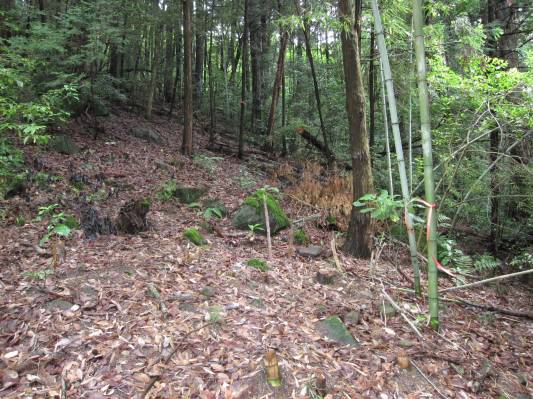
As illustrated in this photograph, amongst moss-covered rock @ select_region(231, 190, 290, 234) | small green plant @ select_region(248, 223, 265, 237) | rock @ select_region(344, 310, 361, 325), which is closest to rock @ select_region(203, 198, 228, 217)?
moss-covered rock @ select_region(231, 190, 290, 234)

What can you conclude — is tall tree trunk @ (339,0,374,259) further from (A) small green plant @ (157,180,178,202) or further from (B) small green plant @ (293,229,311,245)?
(A) small green plant @ (157,180,178,202)

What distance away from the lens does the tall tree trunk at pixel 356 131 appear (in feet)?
16.9

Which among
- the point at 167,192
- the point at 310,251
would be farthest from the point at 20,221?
the point at 310,251

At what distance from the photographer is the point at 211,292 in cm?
388

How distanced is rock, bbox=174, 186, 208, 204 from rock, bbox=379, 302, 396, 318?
165 inches

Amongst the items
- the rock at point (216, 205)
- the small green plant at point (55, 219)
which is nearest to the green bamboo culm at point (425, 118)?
the rock at point (216, 205)

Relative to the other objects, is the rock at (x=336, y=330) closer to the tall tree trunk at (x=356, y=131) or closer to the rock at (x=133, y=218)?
the tall tree trunk at (x=356, y=131)

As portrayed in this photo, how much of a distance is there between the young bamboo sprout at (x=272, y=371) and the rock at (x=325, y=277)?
1986 mm

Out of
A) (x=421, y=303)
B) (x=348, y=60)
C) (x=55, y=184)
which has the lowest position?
(x=421, y=303)

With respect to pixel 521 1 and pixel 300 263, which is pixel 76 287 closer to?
pixel 300 263

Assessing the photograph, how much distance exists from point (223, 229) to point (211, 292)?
2.24 m

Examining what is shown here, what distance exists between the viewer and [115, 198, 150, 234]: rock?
16.9 feet

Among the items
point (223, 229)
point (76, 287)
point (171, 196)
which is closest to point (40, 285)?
point (76, 287)

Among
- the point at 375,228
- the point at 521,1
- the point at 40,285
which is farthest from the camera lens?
the point at 521,1
